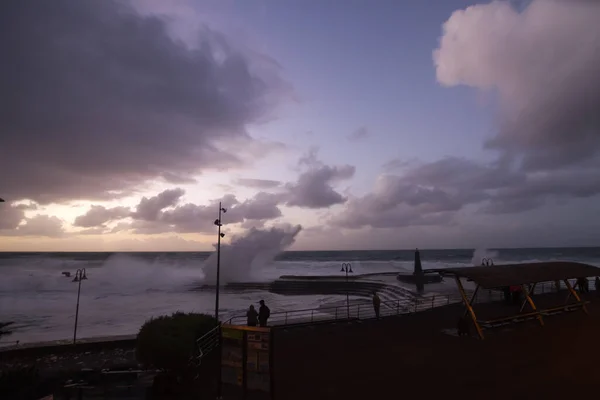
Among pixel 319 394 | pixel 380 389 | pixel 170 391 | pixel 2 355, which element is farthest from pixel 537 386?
pixel 2 355

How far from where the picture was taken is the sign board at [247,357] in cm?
809

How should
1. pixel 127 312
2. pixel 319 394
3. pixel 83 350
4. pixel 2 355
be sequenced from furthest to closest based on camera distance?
pixel 127 312 → pixel 83 350 → pixel 2 355 → pixel 319 394

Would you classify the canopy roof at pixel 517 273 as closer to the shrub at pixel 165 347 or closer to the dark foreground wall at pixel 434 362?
the dark foreground wall at pixel 434 362

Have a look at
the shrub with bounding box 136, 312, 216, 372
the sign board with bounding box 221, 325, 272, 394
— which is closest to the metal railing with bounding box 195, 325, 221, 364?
the shrub with bounding box 136, 312, 216, 372

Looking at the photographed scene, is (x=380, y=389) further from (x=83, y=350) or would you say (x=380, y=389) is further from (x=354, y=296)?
(x=354, y=296)

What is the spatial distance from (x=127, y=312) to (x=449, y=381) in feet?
109

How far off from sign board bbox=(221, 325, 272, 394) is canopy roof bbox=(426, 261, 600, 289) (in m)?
9.80

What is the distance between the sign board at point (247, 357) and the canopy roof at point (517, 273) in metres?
9.80

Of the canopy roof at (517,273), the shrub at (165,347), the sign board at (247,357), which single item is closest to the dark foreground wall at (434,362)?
the sign board at (247,357)

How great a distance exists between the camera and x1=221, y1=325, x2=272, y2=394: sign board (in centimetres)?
809

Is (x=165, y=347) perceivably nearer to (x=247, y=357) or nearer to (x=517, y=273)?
(x=247, y=357)

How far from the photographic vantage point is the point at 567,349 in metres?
13.5

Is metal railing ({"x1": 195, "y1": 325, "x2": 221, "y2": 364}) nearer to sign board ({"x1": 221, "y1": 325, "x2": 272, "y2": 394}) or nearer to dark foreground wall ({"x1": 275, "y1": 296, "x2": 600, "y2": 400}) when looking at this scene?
dark foreground wall ({"x1": 275, "y1": 296, "x2": 600, "y2": 400})

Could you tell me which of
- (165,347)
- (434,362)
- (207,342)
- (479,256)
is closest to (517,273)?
(434,362)
